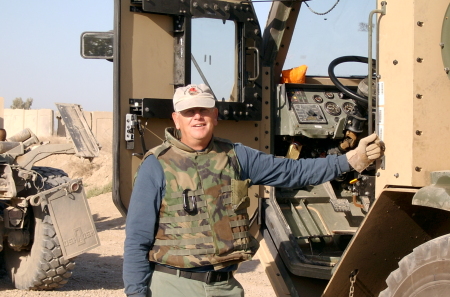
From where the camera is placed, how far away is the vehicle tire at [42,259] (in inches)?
231

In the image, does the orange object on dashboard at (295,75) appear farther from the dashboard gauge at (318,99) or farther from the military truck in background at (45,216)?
the military truck in background at (45,216)

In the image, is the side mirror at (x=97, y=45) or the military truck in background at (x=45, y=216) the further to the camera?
the military truck in background at (x=45, y=216)

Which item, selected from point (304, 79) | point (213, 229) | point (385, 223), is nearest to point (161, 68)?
point (304, 79)

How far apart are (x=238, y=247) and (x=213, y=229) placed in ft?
0.52

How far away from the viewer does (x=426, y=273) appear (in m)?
2.50

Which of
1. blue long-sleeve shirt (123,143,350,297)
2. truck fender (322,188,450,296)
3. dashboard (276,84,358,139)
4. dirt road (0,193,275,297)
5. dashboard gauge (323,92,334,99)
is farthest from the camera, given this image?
dirt road (0,193,275,297)

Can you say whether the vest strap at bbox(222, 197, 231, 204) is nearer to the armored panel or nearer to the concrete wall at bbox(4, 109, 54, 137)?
the armored panel

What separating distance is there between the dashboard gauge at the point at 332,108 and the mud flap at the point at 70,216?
2.67 metres

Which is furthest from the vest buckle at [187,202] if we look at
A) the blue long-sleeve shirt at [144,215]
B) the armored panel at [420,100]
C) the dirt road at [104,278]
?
the dirt road at [104,278]

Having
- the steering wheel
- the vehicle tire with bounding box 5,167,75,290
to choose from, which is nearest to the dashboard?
the steering wheel

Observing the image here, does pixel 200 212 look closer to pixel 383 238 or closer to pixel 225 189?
pixel 225 189

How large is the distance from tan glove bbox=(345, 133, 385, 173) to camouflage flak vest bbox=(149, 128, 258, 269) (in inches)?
22.0

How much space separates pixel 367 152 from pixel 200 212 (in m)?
0.85

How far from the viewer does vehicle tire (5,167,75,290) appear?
19.3 ft
